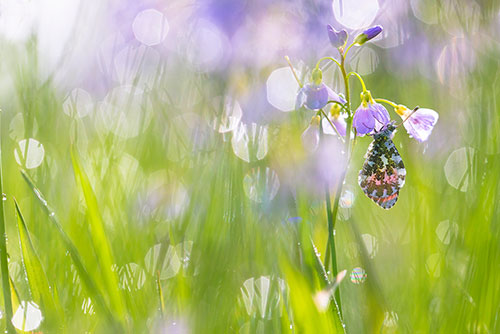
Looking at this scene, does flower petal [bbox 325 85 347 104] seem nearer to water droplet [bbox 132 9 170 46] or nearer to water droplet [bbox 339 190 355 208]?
water droplet [bbox 339 190 355 208]

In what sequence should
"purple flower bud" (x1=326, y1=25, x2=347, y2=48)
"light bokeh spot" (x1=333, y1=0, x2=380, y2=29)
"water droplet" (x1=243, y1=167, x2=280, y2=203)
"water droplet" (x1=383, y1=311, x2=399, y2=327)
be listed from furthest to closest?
1. "light bokeh spot" (x1=333, y1=0, x2=380, y2=29)
2. "water droplet" (x1=243, y1=167, x2=280, y2=203)
3. "purple flower bud" (x1=326, y1=25, x2=347, y2=48)
4. "water droplet" (x1=383, y1=311, x2=399, y2=327)

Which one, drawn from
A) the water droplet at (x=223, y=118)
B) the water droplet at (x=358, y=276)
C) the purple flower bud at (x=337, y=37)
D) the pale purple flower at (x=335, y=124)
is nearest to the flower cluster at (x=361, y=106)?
the purple flower bud at (x=337, y=37)

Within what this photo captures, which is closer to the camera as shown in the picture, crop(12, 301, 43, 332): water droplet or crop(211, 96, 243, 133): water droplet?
crop(12, 301, 43, 332): water droplet

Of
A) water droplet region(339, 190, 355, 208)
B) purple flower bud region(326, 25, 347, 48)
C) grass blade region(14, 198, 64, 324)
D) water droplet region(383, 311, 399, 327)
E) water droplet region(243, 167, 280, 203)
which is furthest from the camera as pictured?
water droplet region(339, 190, 355, 208)

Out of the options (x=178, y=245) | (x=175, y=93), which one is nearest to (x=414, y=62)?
(x=175, y=93)

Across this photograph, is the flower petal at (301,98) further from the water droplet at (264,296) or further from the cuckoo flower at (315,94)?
the water droplet at (264,296)

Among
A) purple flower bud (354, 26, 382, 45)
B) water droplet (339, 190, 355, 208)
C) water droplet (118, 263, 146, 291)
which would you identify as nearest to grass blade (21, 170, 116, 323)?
water droplet (118, 263, 146, 291)
